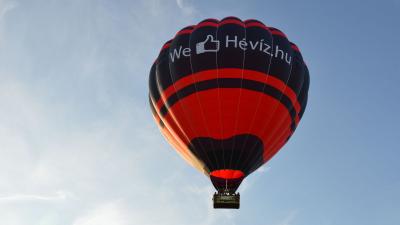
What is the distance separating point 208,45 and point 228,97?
237cm

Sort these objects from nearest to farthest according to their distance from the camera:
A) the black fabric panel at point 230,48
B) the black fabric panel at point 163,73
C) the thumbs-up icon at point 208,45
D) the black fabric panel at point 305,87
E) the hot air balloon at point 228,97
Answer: the hot air balloon at point 228,97 < the black fabric panel at point 230,48 < the thumbs-up icon at point 208,45 < the black fabric panel at point 163,73 < the black fabric panel at point 305,87

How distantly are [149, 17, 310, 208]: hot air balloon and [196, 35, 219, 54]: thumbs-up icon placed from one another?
41 millimetres

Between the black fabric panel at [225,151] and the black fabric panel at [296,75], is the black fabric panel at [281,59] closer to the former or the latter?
the black fabric panel at [296,75]

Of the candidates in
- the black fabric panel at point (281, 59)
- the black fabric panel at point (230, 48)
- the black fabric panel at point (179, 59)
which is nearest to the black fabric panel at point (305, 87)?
the black fabric panel at point (281, 59)

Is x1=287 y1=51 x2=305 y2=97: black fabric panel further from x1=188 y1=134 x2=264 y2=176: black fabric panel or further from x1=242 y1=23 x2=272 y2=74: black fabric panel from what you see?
x1=188 y1=134 x2=264 y2=176: black fabric panel

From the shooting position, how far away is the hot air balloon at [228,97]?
21.5 metres

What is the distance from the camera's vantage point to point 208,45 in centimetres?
2247

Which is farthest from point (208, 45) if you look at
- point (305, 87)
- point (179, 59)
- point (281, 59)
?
point (305, 87)

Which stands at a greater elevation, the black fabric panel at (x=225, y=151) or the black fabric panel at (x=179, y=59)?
the black fabric panel at (x=179, y=59)

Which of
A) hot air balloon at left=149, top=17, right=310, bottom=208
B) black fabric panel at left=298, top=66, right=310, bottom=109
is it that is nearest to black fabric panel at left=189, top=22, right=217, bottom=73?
hot air balloon at left=149, top=17, right=310, bottom=208

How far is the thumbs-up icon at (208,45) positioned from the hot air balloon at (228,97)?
41 mm

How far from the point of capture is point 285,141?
952 inches

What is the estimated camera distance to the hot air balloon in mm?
21547

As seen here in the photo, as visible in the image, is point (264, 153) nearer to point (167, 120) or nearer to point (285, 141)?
point (285, 141)
